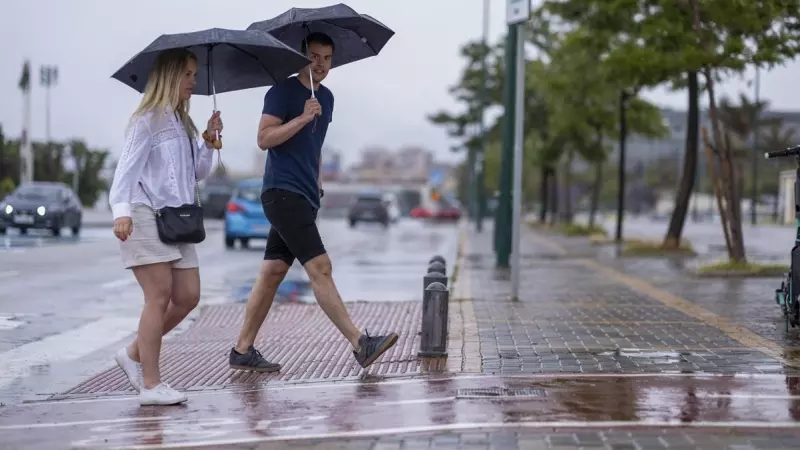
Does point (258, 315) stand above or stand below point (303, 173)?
below

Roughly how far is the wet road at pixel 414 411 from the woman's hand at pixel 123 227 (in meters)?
0.91

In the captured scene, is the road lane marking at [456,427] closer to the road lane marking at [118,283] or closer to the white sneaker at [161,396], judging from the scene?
the white sneaker at [161,396]

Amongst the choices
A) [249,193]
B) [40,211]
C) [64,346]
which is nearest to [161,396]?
[64,346]

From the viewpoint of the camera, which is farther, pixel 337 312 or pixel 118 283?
pixel 118 283

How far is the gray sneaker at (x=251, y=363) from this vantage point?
8.15m

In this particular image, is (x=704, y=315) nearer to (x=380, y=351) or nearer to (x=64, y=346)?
(x=380, y=351)

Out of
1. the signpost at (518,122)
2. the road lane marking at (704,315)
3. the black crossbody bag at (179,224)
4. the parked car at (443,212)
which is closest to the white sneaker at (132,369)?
the black crossbody bag at (179,224)

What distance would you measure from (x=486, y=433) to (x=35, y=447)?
200 centimetres

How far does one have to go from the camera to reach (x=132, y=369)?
7215 millimetres

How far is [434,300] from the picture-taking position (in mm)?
8766

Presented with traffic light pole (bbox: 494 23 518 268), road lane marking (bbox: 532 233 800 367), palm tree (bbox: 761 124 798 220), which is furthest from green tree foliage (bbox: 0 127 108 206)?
road lane marking (bbox: 532 233 800 367)

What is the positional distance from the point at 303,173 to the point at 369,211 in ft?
142

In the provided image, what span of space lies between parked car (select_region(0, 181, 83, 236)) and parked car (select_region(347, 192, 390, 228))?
61.3 ft

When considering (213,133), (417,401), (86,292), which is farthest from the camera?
(86,292)
